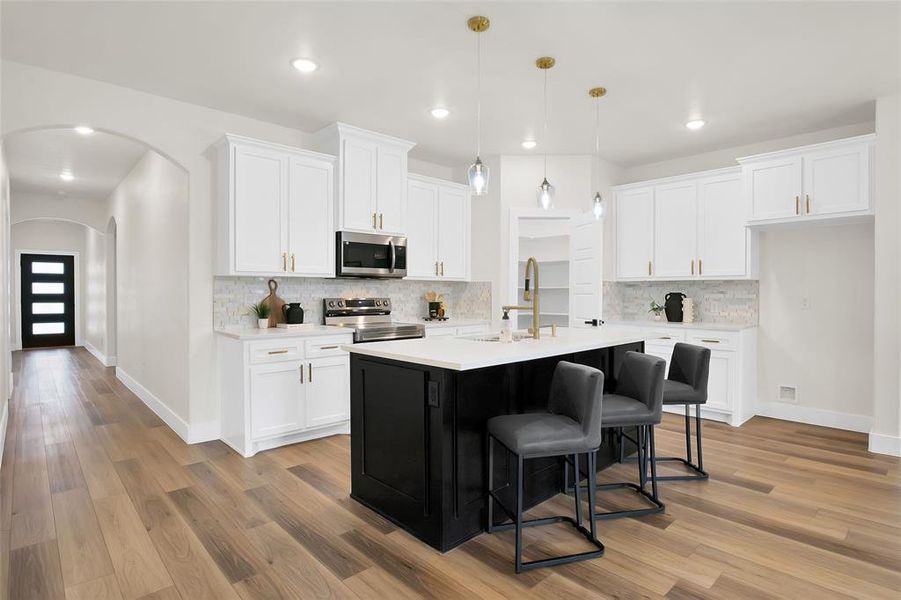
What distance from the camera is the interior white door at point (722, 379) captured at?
474cm

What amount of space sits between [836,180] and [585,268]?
2.30m

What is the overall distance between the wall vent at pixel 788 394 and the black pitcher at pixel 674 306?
115 cm

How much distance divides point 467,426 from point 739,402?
135 inches

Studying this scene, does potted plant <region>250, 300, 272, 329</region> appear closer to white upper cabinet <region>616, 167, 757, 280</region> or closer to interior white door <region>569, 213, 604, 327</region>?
interior white door <region>569, 213, 604, 327</region>

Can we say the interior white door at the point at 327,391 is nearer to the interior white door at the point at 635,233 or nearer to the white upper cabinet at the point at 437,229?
the white upper cabinet at the point at 437,229

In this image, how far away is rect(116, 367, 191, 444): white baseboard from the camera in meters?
4.25

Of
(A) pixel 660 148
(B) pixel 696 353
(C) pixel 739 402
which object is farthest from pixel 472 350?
(A) pixel 660 148

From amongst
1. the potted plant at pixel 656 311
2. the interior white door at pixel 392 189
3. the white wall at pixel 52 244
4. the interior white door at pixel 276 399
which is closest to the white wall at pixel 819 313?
the potted plant at pixel 656 311

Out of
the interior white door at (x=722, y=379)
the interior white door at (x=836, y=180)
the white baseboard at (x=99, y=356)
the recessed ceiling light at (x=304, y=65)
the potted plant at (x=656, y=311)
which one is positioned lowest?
the white baseboard at (x=99, y=356)

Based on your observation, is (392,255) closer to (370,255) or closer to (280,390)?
(370,255)

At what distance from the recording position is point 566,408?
8.47ft

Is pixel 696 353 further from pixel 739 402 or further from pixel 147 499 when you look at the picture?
pixel 147 499

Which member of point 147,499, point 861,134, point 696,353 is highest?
point 861,134

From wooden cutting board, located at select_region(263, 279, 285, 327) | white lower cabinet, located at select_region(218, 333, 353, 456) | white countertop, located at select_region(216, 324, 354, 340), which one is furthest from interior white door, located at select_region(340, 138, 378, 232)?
white lower cabinet, located at select_region(218, 333, 353, 456)
